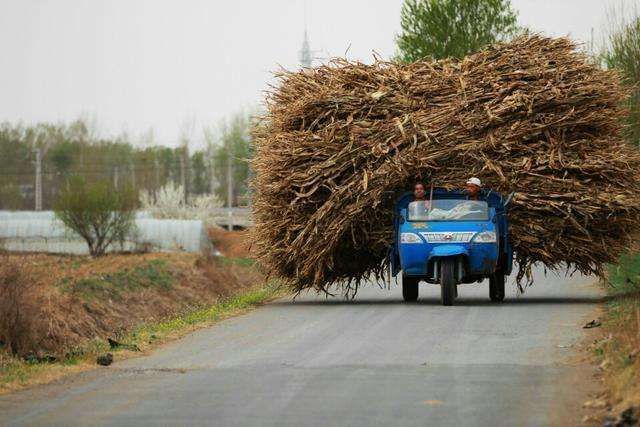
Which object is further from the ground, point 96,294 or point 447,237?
point 447,237

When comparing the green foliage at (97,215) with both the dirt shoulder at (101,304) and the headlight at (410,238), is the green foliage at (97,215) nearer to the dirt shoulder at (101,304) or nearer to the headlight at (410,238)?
the dirt shoulder at (101,304)

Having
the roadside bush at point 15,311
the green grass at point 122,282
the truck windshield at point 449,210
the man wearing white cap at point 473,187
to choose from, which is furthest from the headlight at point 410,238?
the green grass at point 122,282

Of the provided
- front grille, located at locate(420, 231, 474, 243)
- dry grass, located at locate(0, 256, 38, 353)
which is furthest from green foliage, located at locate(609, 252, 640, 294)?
dry grass, located at locate(0, 256, 38, 353)

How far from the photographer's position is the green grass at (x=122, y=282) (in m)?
36.2

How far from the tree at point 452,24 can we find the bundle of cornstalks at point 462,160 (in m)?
26.9

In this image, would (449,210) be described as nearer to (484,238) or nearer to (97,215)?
(484,238)

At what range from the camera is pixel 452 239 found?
21.5 m

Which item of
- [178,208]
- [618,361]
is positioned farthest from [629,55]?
[178,208]

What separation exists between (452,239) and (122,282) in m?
20.0

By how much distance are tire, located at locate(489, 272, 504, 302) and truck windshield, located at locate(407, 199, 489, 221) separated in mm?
1097

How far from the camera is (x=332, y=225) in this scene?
72.0 feet

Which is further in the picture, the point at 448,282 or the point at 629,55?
the point at 629,55

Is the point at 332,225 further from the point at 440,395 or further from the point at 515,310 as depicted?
the point at 440,395

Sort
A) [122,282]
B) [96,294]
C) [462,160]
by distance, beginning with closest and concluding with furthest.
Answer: [462,160], [96,294], [122,282]
